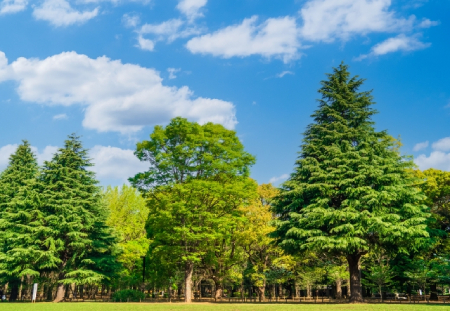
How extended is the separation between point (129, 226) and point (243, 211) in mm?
21114

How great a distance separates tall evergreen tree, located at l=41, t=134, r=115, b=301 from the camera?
117 feet

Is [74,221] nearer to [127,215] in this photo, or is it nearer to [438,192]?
[127,215]

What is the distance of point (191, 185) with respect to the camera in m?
32.1

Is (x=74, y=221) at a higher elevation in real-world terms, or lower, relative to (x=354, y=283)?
higher

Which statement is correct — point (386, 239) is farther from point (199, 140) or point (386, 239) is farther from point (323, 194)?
point (199, 140)

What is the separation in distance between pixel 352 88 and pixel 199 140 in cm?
1425

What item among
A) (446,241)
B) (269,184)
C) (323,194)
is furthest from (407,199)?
(269,184)

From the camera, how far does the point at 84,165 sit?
40406 millimetres

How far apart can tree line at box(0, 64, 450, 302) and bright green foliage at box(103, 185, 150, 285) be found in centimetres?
70

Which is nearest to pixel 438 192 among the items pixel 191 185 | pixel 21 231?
A: pixel 191 185

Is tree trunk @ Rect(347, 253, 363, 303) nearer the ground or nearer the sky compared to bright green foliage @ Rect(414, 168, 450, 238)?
nearer the ground

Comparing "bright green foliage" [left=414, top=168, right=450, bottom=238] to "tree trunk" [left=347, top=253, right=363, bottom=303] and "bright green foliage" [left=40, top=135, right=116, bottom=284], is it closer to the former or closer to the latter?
"tree trunk" [left=347, top=253, right=363, bottom=303]

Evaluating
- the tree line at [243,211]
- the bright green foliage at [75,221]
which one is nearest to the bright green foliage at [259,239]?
the tree line at [243,211]

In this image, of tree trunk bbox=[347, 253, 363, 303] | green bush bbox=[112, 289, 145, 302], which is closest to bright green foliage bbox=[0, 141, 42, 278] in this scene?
green bush bbox=[112, 289, 145, 302]
